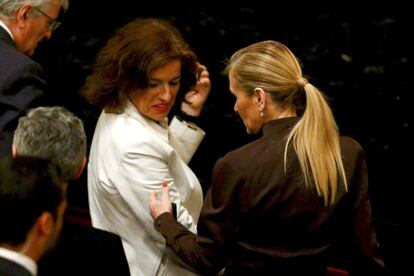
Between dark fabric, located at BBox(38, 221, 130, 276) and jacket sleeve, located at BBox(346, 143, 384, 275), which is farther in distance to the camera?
jacket sleeve, located at BBox(346, 143, 384, 275)

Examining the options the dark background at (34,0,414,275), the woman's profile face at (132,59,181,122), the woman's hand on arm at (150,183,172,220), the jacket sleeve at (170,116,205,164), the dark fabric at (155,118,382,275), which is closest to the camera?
the dark fabric at (155,118,382,275)

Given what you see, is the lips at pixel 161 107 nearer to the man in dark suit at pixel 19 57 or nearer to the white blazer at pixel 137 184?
the white blazer at pixel 137 184

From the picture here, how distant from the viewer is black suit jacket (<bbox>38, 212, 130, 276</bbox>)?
1692 millimetres

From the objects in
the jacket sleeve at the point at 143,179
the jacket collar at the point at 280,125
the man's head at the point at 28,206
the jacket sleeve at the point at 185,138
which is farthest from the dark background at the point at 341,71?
the man's head at the point at 28,206

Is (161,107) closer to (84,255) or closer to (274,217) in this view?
(274,217)

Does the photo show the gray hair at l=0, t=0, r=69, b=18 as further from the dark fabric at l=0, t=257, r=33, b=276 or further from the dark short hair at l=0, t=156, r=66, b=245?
the dark fabric at l=0, t=257, r=33, b=276

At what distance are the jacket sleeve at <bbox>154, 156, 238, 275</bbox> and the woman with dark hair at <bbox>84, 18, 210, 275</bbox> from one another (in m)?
0.11

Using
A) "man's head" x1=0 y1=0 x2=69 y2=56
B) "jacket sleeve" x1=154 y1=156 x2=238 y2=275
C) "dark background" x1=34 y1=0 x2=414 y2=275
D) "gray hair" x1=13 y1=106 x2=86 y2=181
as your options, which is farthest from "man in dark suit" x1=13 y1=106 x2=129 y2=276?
"dark background" x1=34 y1=0 x2=414 y2=275

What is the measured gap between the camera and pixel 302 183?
74.4 inches

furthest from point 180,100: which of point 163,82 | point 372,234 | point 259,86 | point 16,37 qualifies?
point 372,234

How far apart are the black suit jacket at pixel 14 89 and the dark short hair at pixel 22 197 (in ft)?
2.69

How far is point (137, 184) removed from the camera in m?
2.16

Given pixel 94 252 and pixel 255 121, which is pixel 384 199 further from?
pixel 94 252

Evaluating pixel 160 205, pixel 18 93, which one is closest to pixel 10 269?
pixel 160 205
